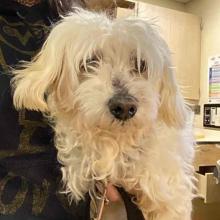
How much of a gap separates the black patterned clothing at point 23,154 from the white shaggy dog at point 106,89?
34 mm

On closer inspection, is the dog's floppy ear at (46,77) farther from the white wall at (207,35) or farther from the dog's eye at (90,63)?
the white wall at (207,35)

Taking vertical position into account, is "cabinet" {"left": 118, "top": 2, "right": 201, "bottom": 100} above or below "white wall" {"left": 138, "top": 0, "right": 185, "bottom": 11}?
below

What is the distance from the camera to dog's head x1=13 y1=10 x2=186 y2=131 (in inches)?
28.0

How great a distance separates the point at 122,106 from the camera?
26.5 inches

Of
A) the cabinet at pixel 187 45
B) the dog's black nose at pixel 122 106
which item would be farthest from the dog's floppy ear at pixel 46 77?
the cabinet at pixel 187 45

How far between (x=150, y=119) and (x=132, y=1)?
2.07m

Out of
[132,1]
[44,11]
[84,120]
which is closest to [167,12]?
[132,1]

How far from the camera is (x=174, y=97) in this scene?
2.65 feet

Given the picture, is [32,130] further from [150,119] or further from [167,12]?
[167,12]

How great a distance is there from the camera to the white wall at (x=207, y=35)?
2883 millimetres

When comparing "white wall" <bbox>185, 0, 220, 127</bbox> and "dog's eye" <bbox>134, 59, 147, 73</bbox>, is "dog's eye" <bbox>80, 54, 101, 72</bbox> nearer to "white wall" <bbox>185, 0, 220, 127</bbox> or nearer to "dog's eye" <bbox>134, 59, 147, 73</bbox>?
"dog's eye" <bbox>134, 59, 147, 73</bbox>

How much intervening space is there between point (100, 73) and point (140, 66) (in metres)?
0.10

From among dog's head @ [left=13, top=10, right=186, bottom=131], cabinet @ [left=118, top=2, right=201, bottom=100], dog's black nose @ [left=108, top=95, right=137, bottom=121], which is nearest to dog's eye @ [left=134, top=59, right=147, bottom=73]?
dog's head @ [left=13, top=10, right=186, bottom=131]

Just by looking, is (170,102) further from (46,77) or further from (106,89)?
(46,77)
